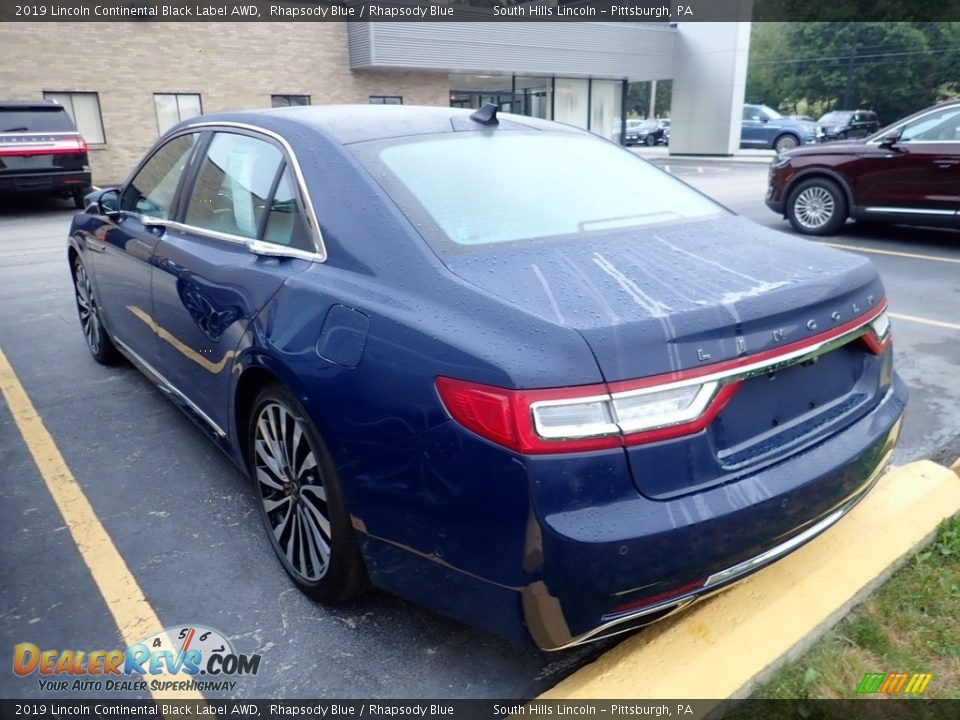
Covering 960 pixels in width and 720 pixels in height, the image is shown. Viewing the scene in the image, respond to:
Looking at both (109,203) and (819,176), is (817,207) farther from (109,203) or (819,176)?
(109,203)

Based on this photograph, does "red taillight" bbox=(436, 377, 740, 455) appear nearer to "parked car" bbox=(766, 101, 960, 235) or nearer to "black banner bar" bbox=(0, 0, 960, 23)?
"parked car" bbox=(766, 101, 960, 235)

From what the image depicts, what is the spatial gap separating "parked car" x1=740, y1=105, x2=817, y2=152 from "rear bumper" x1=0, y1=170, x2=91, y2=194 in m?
25.3

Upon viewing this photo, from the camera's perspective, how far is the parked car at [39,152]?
13.0 meters

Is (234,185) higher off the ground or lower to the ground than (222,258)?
higher

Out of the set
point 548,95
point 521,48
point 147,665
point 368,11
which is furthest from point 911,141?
point 548,95

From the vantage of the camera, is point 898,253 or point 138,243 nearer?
point 138,243

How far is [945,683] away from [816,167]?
8205 mm

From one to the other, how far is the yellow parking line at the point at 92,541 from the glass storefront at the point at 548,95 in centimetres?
2489

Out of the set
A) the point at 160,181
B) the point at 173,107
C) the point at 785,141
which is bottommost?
the point at 785,141

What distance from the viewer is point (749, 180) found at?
19.2 m

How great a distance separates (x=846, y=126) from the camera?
30.2m

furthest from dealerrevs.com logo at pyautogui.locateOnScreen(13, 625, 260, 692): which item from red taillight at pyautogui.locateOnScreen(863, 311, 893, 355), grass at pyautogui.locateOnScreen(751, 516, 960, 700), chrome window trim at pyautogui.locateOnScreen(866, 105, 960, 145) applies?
chrome window trim at pyautogui.locateOnScreen(866, 105, 960, 145)

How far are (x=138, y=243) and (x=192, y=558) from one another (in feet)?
5.75

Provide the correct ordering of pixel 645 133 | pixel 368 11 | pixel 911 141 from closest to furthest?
pixel 911 141 < pixel 368 11 < pixel 645 133
